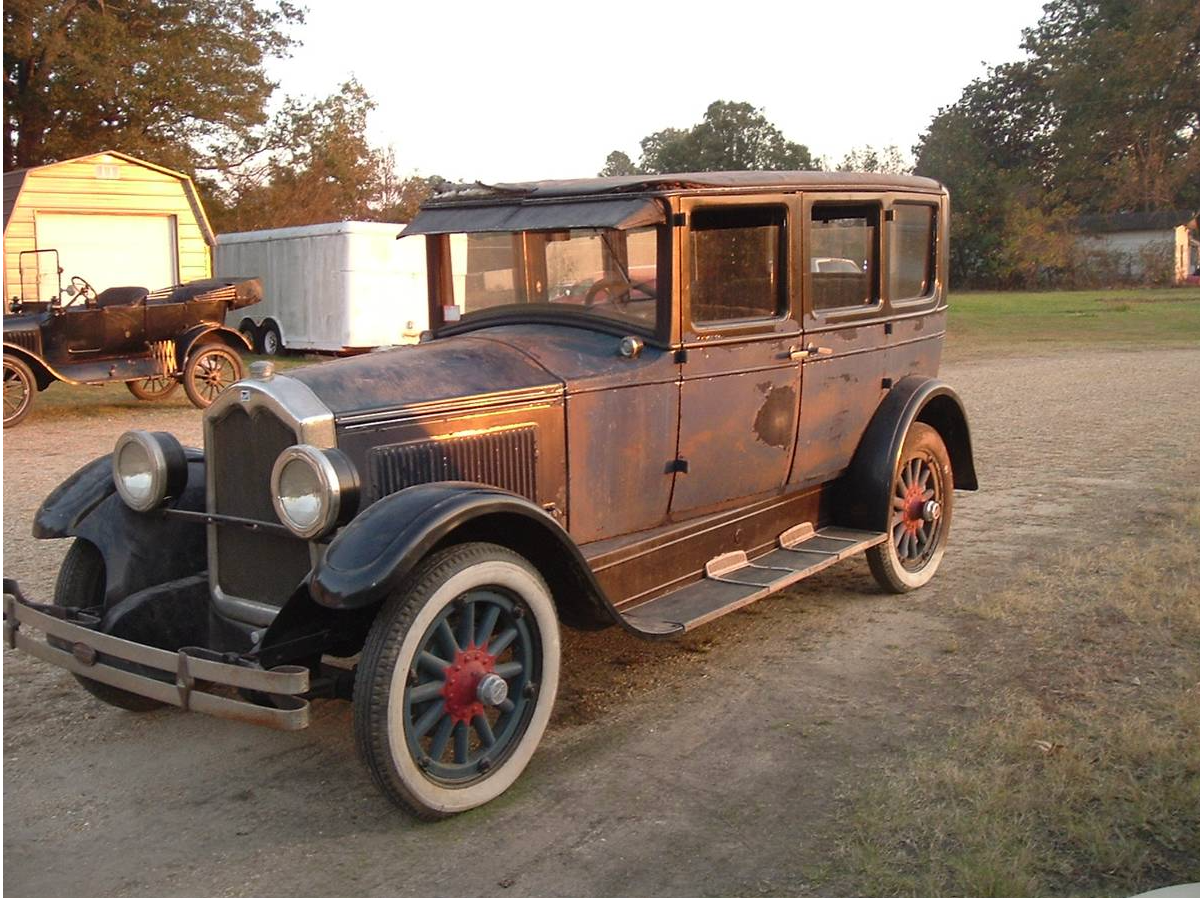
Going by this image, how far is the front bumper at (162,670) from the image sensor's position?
127 inches

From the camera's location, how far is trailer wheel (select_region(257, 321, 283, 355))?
2062cm

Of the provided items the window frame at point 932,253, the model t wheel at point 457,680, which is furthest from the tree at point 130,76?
the model t wheel at point 457,680

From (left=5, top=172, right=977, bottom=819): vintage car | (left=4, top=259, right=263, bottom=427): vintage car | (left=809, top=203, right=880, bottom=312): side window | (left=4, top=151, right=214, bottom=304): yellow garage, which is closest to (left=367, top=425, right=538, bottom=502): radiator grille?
(left=5, top=172, right=977, bottom=819): vintage car

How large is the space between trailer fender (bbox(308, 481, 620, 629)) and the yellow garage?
13944 millimetres

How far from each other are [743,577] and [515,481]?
122cm

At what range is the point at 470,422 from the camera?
12.9 ft

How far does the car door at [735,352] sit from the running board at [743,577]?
285mm

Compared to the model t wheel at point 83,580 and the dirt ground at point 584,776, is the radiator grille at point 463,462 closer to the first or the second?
the dirt ground at point 584,776

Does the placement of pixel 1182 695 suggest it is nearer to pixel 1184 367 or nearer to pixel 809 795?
pixel 809 795

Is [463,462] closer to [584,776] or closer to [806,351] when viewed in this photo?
[584,776]

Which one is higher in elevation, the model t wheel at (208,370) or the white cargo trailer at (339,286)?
the white cargo trailer at (339,286)

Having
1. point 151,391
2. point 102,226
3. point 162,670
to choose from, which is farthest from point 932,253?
point 102,226

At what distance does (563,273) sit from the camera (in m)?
4.63

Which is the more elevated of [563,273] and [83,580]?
[563,273]
